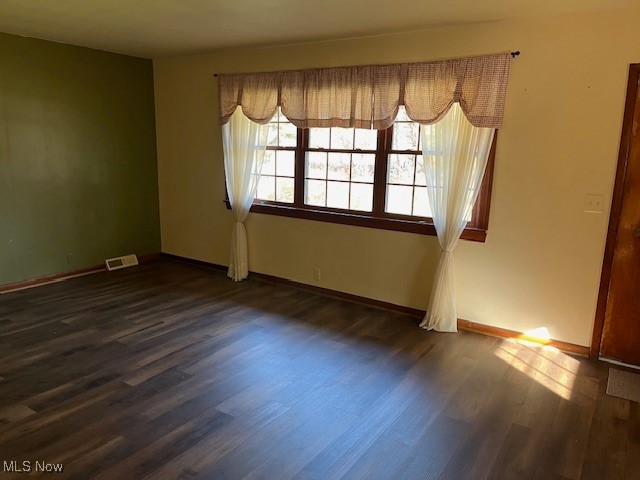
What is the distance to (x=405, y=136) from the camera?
13.6 feet

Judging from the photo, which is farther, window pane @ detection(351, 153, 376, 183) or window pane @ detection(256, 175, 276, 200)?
window pane @ detection(256, 175, 276, 200)

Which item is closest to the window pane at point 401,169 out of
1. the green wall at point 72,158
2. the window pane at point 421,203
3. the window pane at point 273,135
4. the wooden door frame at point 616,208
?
the window pane at point 421,203

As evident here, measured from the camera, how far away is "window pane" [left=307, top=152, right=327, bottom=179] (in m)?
4.66

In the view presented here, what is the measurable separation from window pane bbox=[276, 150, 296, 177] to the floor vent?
7.22ft

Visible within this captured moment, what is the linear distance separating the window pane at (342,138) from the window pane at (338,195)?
36 cm

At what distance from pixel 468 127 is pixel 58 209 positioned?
421 cm

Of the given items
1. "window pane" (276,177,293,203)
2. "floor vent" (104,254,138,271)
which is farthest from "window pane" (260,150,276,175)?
"floor vent" (104,254,138,271)

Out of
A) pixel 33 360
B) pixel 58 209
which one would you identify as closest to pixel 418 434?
pixel 33 360

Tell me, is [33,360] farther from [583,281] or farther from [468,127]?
[583,281]

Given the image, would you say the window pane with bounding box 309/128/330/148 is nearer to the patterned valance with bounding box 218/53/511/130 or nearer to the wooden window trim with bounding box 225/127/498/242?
the wooden window trim with bounding box 225/127/498/242

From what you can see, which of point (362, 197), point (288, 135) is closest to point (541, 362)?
point (362, 197)

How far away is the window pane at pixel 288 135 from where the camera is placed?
4816mm

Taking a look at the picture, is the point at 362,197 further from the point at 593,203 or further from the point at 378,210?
the point at 593,203

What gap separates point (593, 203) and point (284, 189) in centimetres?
287
